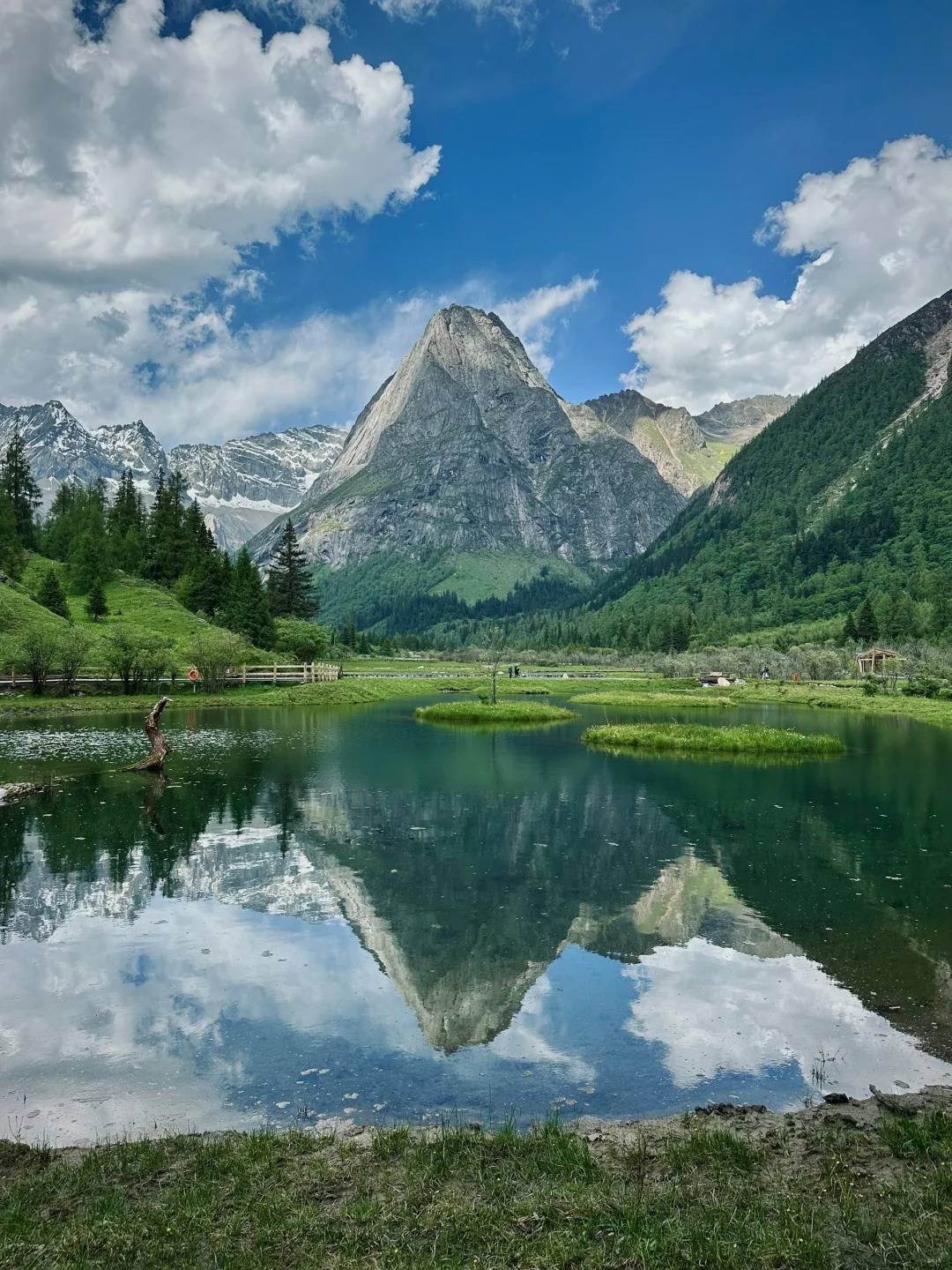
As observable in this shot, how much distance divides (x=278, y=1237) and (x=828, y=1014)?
14.5 m

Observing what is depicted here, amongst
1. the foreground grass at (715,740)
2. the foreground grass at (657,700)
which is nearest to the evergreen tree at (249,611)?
the foreground grass at (657,700)

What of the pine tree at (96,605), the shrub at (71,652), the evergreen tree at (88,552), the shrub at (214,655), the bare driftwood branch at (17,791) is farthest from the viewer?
the evergreen tree at (88,552)

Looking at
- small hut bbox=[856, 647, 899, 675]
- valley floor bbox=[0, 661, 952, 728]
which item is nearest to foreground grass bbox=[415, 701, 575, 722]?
valley floor bbox=[0, 661, 952, 728]

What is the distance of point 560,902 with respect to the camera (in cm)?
2756

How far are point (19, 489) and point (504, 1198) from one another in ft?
608

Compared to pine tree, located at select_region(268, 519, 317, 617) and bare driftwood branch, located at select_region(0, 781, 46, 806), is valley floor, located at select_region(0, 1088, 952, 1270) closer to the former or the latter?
bare driftwood branch, located at select_region(0, 781, 46, 806)

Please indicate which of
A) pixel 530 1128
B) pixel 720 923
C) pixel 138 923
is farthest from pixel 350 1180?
pixel 720 923

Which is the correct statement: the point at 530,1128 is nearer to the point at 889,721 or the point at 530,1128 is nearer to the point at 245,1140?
the point at 245,1140

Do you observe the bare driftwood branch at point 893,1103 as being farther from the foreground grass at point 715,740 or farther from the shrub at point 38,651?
the shrub at point 38,651

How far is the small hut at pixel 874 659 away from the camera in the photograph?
172 m

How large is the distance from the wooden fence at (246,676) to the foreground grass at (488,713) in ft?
120

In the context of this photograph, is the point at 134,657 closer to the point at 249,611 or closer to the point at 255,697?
the point at 255,697

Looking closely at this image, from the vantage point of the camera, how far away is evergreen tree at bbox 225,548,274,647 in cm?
13738

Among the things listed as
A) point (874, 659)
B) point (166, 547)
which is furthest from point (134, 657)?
point (874, 659)
